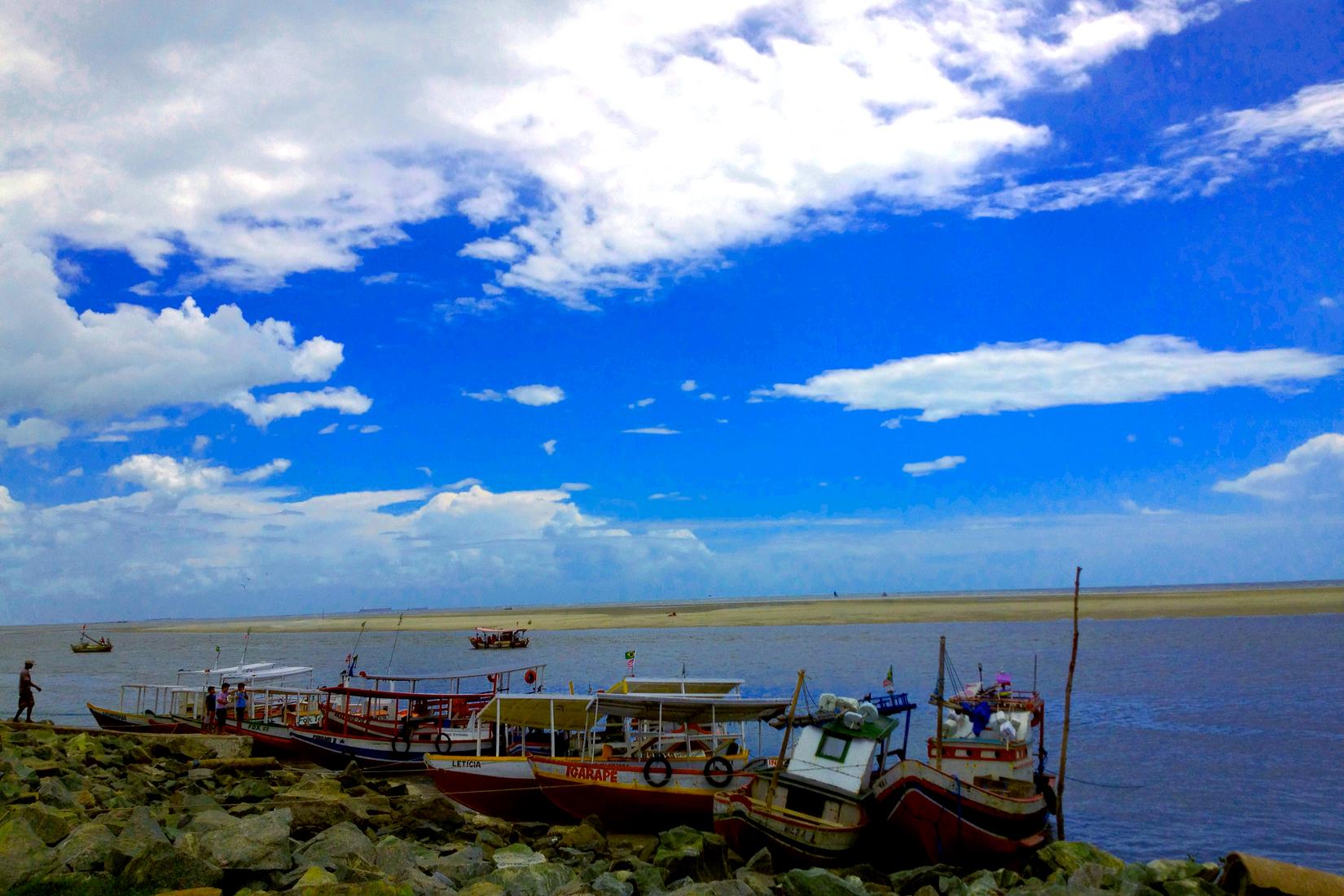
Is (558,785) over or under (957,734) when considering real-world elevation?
under

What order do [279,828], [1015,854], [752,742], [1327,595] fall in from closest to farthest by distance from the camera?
[279,828] → [1015,854] → [752,742] → [1327,595]

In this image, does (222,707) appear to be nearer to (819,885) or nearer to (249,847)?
(249,847)

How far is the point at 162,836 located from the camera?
42.6ft

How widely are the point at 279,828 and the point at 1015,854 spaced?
1527 centimetres

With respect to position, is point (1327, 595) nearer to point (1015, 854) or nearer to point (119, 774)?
point (1015, 854)

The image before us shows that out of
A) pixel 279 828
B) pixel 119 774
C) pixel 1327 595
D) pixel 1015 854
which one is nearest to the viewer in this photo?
pixel 279 828

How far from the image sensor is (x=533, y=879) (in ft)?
42.9

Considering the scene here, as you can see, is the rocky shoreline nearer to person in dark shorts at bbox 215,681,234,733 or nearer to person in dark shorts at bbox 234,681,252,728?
person in dark shorts at bbox 215,681,234,733

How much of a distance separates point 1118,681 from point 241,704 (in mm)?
44060

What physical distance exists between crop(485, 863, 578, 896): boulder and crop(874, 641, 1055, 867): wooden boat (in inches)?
330

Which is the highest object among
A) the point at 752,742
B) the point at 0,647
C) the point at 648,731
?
the point at 648,731

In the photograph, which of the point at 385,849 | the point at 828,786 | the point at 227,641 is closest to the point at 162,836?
the point at 385,849

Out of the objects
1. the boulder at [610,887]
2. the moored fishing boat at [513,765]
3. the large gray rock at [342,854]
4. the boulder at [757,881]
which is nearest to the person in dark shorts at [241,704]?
the moored fishing boat at [513,765]

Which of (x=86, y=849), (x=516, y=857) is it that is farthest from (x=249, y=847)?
(x=516, y=857)
